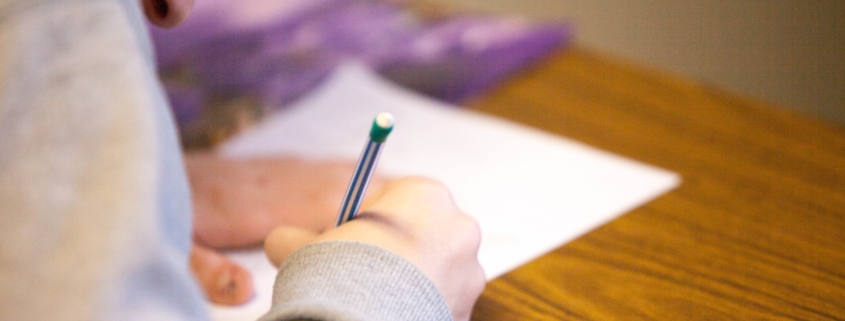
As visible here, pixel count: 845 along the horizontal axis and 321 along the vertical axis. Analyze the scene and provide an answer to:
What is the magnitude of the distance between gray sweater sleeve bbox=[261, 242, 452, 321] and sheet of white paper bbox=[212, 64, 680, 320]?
7cm

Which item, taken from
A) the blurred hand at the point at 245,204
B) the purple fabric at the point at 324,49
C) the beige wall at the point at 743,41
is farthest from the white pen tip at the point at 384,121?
the beige wall at the point at 743,41

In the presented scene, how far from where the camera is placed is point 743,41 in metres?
0.91

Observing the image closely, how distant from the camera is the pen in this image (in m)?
0.27

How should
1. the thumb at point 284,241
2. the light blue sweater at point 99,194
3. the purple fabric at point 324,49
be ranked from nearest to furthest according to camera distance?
the light blue sweater at point 99,194 → the thumb at point 284,241 → the purple fabric at point 324,49

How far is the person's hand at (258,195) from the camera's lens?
400 mm

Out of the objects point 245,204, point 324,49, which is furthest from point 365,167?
point 324,49

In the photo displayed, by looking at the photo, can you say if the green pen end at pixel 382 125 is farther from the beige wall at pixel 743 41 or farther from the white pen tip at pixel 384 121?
the beige wall at pixel 743 41

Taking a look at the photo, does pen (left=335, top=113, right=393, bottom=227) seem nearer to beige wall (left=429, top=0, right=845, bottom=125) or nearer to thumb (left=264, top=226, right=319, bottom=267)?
thumb (left=264, top=226, right=319, bottom=267)

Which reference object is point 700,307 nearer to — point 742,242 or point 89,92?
point 742,242

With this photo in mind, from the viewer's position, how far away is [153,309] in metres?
0.22

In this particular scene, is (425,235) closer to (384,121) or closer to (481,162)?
(384,121)

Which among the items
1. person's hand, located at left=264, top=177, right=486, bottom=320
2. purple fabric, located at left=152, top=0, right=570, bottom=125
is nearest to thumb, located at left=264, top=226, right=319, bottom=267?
person's hand, located at left=264, top=177, right=486, bottom=320

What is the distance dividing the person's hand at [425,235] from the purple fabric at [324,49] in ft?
0.85

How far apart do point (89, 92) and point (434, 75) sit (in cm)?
38
